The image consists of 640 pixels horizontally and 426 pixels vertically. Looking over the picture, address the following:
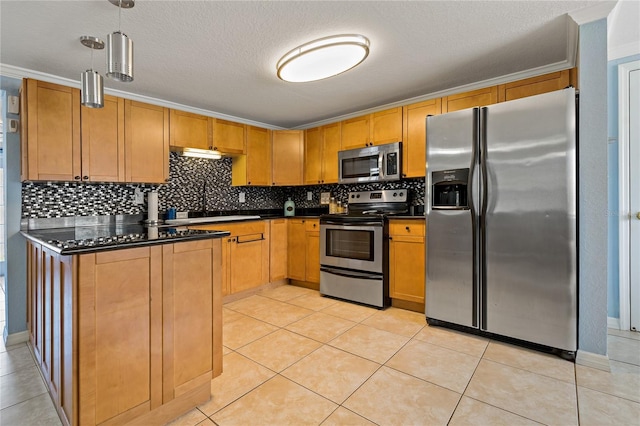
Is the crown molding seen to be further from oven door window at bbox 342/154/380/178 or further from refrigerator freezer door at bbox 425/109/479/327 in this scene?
refrigerator freezer door at bbox 425/109/479/327

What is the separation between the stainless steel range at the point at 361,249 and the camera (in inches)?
130

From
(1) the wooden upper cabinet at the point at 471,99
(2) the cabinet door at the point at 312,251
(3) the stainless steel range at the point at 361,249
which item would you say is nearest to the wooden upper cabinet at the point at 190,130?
(2) the cabinet door at the point at 312,251

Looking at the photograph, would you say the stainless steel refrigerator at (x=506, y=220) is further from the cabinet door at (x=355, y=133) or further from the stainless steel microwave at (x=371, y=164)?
the cabinet door at (x=355, y=133)

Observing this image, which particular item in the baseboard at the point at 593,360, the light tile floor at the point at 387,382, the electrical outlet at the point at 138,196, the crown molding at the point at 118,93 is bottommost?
the light tile floor at the point at 387,382

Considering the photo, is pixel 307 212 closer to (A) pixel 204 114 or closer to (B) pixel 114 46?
(A) pixel 204 114

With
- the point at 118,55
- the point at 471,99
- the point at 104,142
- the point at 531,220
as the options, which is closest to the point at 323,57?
the point at 118,55

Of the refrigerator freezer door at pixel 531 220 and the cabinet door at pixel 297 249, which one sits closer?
Result: the refrigerator freezer door at pixel 531 220

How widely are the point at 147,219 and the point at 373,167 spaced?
261cm

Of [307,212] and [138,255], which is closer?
[138,255]

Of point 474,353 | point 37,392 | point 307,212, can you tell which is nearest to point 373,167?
point 307,212

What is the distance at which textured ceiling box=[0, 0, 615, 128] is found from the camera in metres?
1.94

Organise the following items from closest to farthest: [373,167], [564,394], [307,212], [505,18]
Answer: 1. [564,394]
2. [505,18]
3. [373,167]
4. [307,212]

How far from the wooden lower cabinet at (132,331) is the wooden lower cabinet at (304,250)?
2.24m

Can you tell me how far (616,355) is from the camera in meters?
2.25
